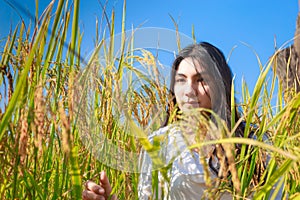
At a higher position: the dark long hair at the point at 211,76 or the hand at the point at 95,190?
the dark long hair at the point at 211,76

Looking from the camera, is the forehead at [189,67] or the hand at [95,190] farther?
the forehead at [189,67]

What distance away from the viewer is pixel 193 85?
3.14ft

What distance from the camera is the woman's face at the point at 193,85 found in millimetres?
899

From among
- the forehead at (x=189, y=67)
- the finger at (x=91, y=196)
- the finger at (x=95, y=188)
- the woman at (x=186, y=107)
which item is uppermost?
the forehead at (x=189, y=67)

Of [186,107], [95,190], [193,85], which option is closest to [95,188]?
[95,190]

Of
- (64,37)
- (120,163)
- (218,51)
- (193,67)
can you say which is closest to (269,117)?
(218,51)

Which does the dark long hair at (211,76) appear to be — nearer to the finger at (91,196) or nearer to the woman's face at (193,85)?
the woman's face at (193,85)

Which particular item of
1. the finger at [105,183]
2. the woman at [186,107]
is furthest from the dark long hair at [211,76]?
the finger at [105,183]

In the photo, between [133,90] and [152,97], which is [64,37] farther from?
[133,90]

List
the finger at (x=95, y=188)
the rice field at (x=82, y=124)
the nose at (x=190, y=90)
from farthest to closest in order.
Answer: the nose at (x=190, y=90) → the finger at (x=95, y=188) → the rice field at (x=82, y=124)

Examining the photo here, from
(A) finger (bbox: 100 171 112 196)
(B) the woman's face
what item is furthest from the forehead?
(A) finger (bbox: 100 171 112 196)

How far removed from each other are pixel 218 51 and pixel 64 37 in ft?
2.30

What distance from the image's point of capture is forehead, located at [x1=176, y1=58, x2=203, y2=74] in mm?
970

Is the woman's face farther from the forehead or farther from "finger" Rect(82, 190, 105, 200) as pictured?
"finger" Rect(82, 190, 105, 200)
